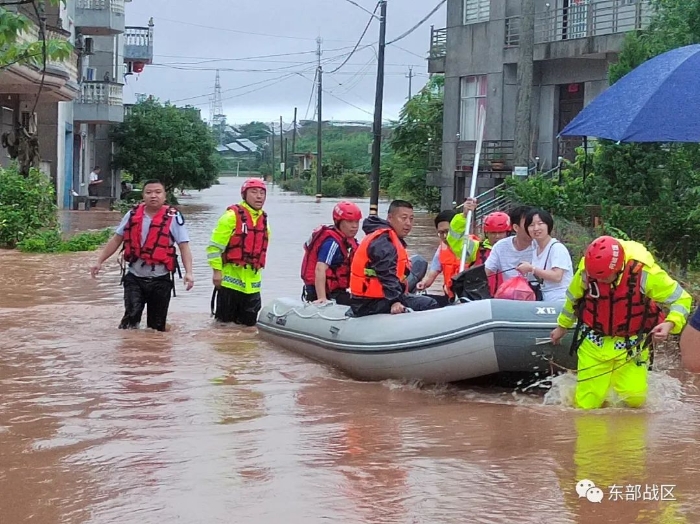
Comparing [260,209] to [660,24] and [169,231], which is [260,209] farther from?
[660,24]

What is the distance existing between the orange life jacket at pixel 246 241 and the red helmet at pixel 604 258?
4.30m

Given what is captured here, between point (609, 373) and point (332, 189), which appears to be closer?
point (609, 373)

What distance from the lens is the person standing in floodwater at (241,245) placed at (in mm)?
10828

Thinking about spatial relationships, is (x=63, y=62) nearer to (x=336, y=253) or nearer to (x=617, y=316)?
(x=336, y=253)

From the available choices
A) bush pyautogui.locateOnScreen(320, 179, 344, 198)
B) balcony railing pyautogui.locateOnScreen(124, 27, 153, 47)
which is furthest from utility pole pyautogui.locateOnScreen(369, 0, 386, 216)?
bush pyautogui.locateOnScreen(320, 179, 344, 198)

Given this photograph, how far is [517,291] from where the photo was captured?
875 cm

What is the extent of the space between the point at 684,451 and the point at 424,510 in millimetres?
1979

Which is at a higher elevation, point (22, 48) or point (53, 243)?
point (22, 48)

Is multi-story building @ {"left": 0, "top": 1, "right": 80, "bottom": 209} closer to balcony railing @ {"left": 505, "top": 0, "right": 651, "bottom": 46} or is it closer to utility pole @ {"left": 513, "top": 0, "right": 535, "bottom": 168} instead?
utility pole @ {"left": 513, "top": 0, "right": 535, "bottom": 168}

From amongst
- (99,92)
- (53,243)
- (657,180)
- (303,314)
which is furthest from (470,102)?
(303,314)

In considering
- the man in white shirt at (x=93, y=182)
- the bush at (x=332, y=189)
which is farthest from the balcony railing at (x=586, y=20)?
the bush at (x=332, y=189)

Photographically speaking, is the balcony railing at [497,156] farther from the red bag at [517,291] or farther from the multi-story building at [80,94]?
the red bag at [517,291]

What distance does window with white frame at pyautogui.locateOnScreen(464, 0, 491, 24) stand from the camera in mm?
32406

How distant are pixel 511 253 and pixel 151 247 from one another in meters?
3.22
